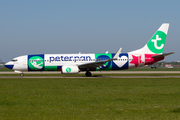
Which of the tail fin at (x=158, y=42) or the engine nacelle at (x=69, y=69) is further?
the tail fin at (x=158, y=42)

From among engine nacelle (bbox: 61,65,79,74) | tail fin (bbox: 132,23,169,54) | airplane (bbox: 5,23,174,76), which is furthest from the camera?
tail fin (bbox: 132,23,169,54)

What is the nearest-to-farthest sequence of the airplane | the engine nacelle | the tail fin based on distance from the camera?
the engine nacelle < the airplane < the tail fin

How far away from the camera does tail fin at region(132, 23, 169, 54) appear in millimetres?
35344

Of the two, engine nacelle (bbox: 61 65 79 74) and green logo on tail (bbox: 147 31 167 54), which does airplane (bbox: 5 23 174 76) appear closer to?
green logo on tail (bbox: 147 31 167 54)

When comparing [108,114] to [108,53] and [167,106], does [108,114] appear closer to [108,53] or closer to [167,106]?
[167,106]

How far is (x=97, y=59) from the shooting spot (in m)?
34.8

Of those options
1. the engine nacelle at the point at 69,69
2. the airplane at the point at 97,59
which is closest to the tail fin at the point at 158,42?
the airplane at the point at 97,59

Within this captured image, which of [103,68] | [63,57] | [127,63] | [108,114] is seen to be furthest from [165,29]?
[108,114]

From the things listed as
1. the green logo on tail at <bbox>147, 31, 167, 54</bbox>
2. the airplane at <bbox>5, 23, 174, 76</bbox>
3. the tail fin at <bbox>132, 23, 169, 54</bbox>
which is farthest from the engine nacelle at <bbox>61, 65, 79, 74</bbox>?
the green logo on tail at <bbox>147, 31, 167, 54</bbox>

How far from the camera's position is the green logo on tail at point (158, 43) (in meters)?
35.3

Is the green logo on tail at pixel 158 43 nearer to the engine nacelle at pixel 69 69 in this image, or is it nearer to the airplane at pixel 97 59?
the airplane at pixel 97 59

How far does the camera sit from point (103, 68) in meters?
34.6

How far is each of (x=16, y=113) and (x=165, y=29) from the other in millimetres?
30713

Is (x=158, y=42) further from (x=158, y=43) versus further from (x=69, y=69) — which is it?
(x=69, y=69)
